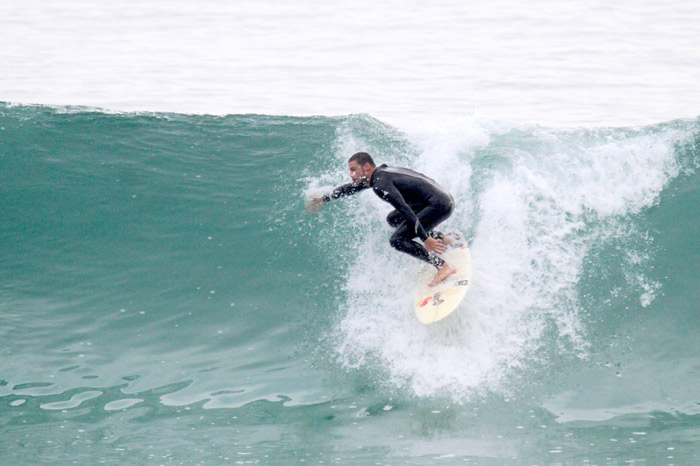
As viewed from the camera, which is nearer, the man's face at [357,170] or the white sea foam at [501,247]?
the white sea foam at [501,247]

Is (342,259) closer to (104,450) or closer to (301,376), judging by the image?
(301,376)

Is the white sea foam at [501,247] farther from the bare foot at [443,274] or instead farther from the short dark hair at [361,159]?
the short dark hair at [361,159]

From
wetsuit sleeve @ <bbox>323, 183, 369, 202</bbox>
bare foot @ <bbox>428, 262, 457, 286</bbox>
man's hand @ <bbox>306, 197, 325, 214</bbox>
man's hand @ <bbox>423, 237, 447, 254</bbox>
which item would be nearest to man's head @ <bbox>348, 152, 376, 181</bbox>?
wetsuit sleeve @ <bbox>323, 183, 369, 202</bbox>

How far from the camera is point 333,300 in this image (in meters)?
8.26

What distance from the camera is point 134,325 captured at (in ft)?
26.9

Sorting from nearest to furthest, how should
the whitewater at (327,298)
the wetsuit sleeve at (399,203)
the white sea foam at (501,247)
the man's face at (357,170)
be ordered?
the whitewater at (327,298)
the wetsuit sleeve at (399,203)
the white sea foam at (501,247)
the man's face at (357,170)

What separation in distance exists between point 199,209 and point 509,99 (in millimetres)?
9494

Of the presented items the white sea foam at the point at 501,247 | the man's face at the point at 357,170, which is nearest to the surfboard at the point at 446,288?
the white sea foam at the point at 501,247

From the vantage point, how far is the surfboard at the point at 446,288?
24.1 feet

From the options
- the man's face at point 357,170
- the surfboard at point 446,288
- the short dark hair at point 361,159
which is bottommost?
the surfboard at point 446,288

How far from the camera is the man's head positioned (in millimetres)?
7480

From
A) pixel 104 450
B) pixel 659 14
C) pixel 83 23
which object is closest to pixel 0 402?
pixel 104 450

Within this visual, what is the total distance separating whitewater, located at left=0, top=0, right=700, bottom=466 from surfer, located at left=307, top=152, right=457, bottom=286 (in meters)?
0.54

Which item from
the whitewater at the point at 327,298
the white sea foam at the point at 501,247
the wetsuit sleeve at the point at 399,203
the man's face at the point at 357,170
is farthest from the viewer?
the man's face at the point at 357,170
